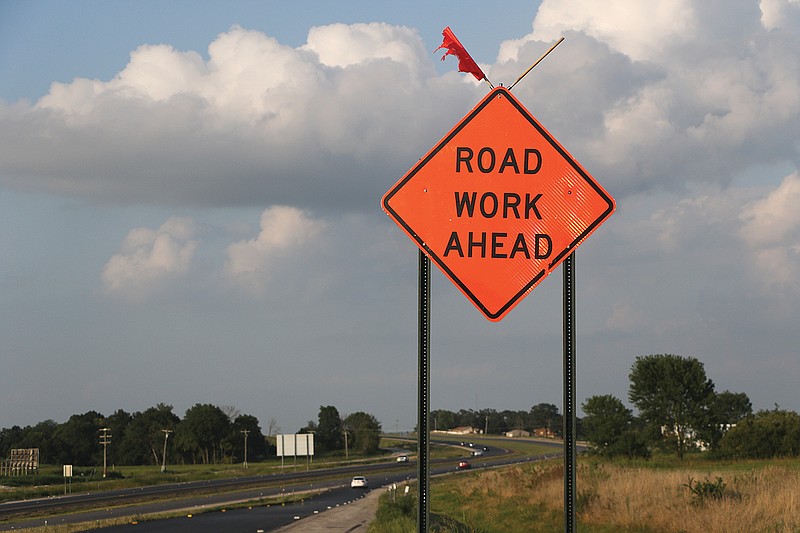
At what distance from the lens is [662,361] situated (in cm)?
8462

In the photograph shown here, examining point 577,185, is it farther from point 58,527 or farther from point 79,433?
point 79,433

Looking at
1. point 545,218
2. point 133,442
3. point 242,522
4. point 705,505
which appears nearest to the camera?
point 545,218

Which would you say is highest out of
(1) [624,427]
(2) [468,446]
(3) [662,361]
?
(3) [662,361]

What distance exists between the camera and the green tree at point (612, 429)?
3238 inches

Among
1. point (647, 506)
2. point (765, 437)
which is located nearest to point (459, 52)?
point (647, 506)

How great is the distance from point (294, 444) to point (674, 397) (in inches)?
2198

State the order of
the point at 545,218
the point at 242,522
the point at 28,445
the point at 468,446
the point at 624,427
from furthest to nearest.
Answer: the point at 468,446 < the point at 28,445 < the point at 624,427 < the point at 242,522 < the point at 545,218

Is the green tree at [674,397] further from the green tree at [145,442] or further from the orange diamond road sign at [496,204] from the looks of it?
the green tree at [145,442]

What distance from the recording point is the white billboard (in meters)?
121

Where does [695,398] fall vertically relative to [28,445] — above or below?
above

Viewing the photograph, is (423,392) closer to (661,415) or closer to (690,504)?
(690,504)

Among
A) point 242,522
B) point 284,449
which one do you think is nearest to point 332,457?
point 284,449

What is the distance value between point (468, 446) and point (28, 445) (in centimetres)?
9215

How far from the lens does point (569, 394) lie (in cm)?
775
